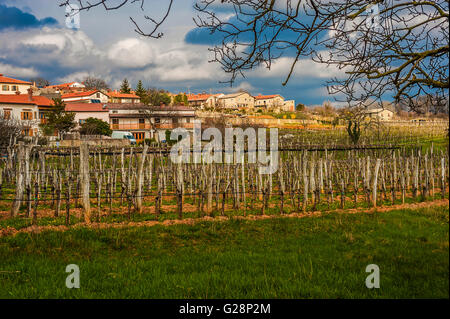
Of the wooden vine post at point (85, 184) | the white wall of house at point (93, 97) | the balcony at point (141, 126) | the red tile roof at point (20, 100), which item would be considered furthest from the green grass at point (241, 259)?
the white wall of house at point (93, 97)

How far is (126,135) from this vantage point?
40469 millimetres

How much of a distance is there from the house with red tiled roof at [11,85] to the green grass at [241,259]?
6096cm

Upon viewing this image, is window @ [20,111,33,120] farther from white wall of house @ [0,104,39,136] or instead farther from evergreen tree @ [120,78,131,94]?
evergreen tree @ [120,78,131,94]

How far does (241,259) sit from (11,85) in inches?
2586

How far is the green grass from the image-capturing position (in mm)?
1751

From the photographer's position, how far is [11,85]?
5831 centimetres

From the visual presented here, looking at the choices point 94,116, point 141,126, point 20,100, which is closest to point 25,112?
point 20,100

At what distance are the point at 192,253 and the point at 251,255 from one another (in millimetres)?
1051

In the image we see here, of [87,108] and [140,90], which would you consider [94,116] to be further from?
[140,90]

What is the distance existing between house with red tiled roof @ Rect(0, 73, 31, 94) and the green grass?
2400 inches
